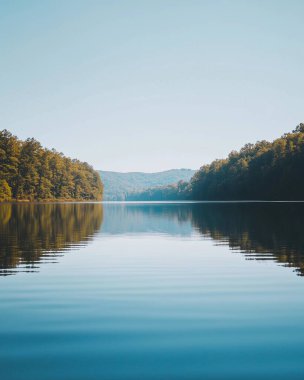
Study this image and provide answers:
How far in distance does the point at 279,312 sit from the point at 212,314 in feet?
4.92

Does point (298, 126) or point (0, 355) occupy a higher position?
point (298, 126)

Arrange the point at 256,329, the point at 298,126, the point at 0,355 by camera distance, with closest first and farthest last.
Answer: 1. the point at 0,355
2. the point at 256,329
3. the point at 298,126

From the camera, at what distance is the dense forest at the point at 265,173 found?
13100 centimetres

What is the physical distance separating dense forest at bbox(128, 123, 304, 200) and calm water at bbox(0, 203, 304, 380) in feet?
374

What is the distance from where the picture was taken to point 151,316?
936cm

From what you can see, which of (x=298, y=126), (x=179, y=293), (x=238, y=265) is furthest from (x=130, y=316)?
(x=298, y=126)

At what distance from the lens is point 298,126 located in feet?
510

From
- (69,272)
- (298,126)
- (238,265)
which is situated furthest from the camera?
(298,126)

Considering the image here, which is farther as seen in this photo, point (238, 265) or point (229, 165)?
point (229, 165)

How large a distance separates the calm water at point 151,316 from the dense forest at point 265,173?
374ft

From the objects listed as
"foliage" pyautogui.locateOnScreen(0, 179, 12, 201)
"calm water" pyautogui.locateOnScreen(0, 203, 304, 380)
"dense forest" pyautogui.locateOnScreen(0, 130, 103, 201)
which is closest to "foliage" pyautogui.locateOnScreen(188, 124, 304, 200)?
"dense forest" pyautogui.locateOnScreen(0, 130, 103, 201)

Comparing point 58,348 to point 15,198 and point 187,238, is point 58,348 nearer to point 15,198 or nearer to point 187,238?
point 187,238

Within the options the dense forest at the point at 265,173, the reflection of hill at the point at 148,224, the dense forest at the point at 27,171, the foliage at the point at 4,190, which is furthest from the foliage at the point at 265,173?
the foliage at the point at 4,190

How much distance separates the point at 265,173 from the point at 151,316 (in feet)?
466
